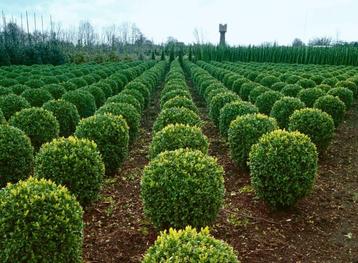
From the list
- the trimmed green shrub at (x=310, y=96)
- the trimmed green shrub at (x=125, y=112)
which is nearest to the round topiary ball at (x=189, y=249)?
the trimmed green shrub at (x=125, y=112)

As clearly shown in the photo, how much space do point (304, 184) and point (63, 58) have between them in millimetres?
57788

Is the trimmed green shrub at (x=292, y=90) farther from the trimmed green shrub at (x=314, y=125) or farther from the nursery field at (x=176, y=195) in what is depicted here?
the trimmed green shrub at (x=314, y=125)

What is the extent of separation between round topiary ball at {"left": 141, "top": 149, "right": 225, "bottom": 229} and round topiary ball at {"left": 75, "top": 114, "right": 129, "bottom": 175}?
3.65 m

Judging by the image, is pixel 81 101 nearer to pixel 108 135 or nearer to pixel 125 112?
pixel 125 112

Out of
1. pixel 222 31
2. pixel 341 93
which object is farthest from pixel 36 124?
pixel 222 31

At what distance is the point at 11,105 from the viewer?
15297 millimetres

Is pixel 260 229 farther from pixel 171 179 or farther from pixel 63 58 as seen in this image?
pixel 63 58

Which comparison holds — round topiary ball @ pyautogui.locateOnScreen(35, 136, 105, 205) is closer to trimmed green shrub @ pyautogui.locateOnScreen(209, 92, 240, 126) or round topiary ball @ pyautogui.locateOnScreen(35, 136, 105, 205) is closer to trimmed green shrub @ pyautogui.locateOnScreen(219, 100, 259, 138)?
trimmed green shrub @ pyautogui.locateOnScreen(219, 100, 259, 138)

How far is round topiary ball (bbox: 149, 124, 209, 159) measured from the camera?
954 centimetres

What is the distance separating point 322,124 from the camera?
12.6 m

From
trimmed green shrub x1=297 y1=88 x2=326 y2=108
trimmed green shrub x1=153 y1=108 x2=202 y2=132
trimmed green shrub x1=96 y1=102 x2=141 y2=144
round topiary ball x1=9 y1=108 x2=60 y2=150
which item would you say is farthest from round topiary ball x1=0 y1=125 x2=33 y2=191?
trimmed green shrub x1=297 y1=88 x2=326 y2=108

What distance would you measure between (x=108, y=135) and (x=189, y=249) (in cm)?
677

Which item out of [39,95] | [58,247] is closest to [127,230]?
[58,247]

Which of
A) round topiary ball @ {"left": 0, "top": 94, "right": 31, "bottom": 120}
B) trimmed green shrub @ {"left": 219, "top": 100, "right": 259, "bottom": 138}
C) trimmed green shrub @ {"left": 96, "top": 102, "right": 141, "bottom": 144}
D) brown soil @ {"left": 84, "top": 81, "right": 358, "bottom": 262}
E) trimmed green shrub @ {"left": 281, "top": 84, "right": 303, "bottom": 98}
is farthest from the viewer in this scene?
trimmed green shrub @ {"left": 281, "top": 84, "right": 303, "bottom": 98}
